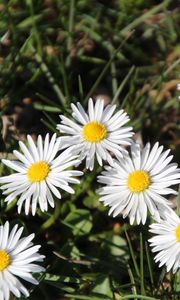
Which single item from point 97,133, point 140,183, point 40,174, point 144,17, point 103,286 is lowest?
point 103,286

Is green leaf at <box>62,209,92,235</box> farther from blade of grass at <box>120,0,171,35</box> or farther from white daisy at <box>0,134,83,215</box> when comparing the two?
blade of grass at <box>120,0,171,35</box>

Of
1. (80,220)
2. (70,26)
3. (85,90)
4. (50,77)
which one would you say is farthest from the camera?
(85,90)

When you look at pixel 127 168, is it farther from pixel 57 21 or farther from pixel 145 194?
pixel 57 21

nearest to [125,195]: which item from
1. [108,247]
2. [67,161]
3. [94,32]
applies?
[67,161]

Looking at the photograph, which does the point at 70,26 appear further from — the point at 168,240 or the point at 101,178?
the point at 168,240

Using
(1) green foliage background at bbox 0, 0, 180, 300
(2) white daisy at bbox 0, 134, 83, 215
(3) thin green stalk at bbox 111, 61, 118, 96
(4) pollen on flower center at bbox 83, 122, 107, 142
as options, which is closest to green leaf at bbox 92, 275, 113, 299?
(1) green foliage background at bbox 0, 0, 180, 300

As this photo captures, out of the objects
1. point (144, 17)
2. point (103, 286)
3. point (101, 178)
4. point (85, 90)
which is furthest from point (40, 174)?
point (144, 17)

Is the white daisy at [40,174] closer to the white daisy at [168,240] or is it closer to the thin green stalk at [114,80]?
the white daisy at [168,240]

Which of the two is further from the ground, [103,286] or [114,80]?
[114,80]

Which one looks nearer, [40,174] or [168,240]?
[168,240]
